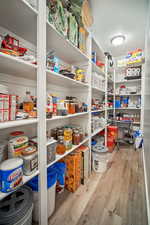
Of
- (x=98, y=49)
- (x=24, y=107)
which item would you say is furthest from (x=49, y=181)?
(x=98, y=49)

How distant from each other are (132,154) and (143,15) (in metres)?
2.77

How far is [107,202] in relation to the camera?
1.20 m

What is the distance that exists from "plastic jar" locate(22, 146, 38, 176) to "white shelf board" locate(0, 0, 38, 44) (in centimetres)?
104

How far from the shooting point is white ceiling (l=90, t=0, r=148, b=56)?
5.08 ft

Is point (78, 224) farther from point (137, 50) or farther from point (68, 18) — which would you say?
point (137, 50)

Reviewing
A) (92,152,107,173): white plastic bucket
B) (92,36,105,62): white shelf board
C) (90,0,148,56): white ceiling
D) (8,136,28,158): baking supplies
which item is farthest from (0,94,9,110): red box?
(90,0,148,56): white ceiling

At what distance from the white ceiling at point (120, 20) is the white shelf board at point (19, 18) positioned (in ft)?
4.27

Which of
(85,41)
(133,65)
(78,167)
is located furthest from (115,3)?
(78,167)

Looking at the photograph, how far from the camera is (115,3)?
1.54 metres

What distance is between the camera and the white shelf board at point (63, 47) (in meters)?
0.99

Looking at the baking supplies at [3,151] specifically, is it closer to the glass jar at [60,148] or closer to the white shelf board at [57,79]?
the glass jar at [60,148]

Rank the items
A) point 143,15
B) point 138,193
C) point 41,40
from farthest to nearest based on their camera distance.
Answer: point 143,15
point 138,193
point 41,40

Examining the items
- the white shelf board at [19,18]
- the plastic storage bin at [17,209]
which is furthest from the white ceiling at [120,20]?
the plastic storage bin at [17,209]

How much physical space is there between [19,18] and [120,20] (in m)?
1.91
